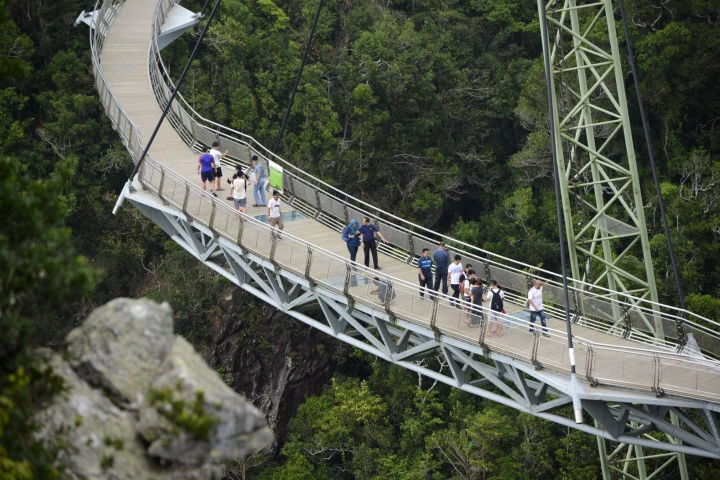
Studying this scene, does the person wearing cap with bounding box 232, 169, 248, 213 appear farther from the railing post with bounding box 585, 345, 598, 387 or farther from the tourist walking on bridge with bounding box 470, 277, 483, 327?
the railing post with bounding box 585, 345, 598, 387

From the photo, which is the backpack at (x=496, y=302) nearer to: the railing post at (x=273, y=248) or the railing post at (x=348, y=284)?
the railing post at (x=348, y=284)

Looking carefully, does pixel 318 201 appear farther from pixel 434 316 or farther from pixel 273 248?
pixel 434 316

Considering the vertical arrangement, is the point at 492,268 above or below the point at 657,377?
above

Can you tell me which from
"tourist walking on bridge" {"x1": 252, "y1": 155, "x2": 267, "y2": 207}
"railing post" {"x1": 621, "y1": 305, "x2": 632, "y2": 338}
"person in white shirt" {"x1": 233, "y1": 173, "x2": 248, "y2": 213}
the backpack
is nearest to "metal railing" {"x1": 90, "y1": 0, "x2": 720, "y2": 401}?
the backpack

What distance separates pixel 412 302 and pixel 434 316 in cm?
67

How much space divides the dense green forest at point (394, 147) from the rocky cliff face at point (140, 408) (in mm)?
12514

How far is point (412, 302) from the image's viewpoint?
52.1ft

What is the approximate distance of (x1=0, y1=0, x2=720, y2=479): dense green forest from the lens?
24.2m

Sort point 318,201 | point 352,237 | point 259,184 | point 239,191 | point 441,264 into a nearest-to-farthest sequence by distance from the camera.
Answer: point 441,264 < point 352,237 < point 239,191 < point 259,184 < point 318,201

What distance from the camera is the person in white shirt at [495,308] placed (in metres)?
14.9

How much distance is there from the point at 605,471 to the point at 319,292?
6.91 m

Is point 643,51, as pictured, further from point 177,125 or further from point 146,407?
point 146,407

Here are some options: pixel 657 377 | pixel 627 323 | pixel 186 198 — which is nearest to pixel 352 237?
pixel 186 198

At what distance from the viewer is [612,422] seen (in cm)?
1433
